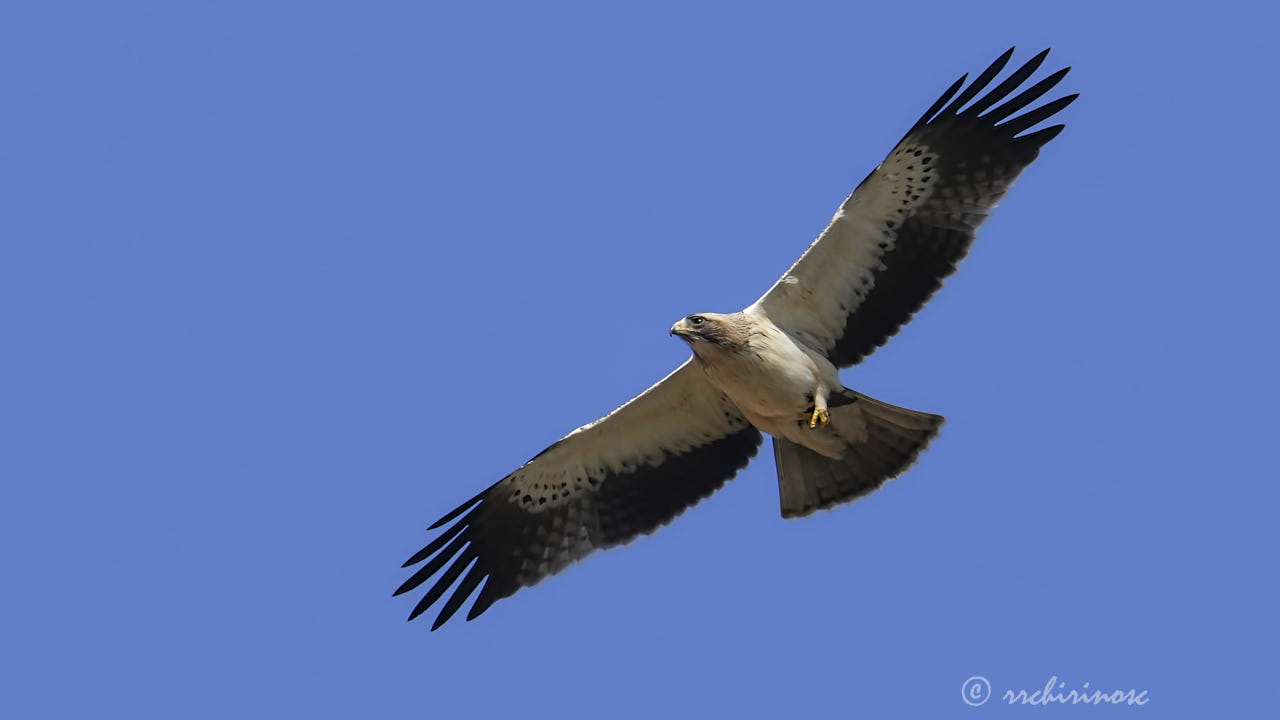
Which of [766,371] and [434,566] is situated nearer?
[766,371]

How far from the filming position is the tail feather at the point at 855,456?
13.5 m

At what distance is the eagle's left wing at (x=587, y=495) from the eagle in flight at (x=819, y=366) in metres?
0.01

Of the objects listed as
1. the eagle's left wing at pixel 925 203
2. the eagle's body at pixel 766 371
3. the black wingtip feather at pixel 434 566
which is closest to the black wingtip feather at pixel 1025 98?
the eagle's left wing at pixel 925 203

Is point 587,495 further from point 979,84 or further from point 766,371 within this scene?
point 979,84

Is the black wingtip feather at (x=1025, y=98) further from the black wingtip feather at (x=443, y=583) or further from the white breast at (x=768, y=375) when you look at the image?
the black wingtip feather at (x=443, y=583)

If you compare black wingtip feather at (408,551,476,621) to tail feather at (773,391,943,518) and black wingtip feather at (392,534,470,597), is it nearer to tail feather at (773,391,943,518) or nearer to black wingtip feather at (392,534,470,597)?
black wingtip feather at (392,534,470,597)

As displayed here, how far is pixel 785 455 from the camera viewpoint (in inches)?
548

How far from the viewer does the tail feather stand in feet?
44.3

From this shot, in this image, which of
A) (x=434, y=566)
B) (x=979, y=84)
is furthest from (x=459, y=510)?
(x=979, y=84)

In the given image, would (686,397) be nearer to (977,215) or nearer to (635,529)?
(635,529)

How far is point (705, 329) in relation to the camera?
13.0 m

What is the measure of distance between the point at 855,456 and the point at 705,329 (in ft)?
5.78

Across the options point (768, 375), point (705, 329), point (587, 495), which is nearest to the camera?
point (705, 329)

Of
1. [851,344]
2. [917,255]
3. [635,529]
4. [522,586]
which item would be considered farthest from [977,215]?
[522,586]
